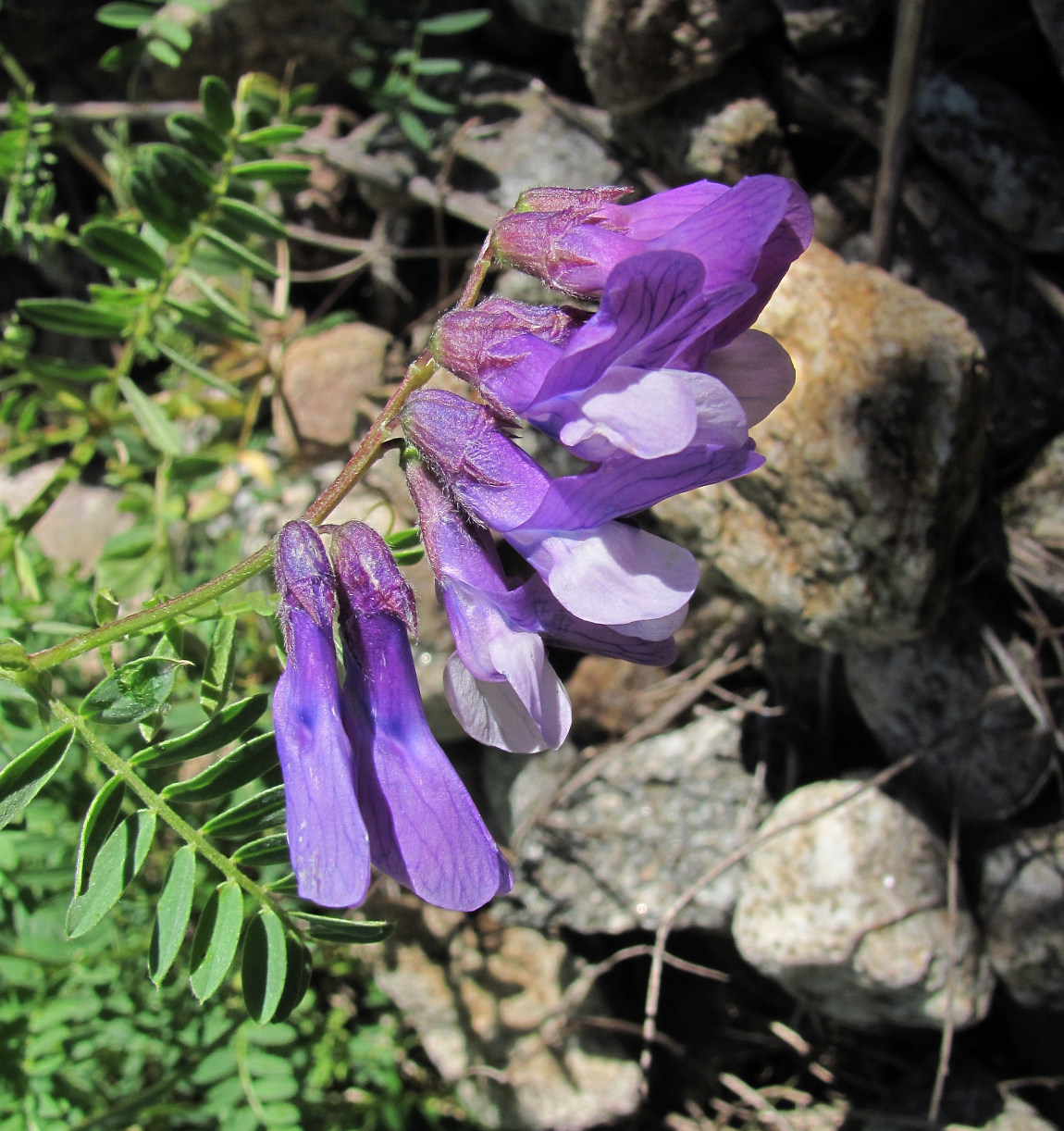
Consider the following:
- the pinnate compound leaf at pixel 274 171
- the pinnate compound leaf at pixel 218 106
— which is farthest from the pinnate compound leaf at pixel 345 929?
the pinnate compound leaf at pixel 218 106

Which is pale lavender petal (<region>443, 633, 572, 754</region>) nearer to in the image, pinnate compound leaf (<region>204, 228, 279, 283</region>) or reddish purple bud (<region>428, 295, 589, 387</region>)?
reddish purple bud (<region>428, 295, 589, 387</region>)

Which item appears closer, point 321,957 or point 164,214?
point 164,214

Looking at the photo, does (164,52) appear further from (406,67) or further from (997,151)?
(997,151)

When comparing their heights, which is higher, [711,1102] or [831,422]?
[831,422]

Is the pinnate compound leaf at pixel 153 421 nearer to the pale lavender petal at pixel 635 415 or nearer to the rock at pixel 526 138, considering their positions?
the rock at pixel 526 138

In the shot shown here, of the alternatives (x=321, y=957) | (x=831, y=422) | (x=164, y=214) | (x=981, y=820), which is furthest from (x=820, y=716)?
(x=164, y=214)

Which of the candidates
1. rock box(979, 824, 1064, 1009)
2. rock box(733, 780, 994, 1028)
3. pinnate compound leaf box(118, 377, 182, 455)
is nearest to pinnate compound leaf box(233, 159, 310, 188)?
pinnate compound leaf box(118, 377, 182, 455)

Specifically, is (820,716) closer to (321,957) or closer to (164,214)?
(321,957)

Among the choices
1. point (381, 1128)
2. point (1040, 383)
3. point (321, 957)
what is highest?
point (1040, 383)
